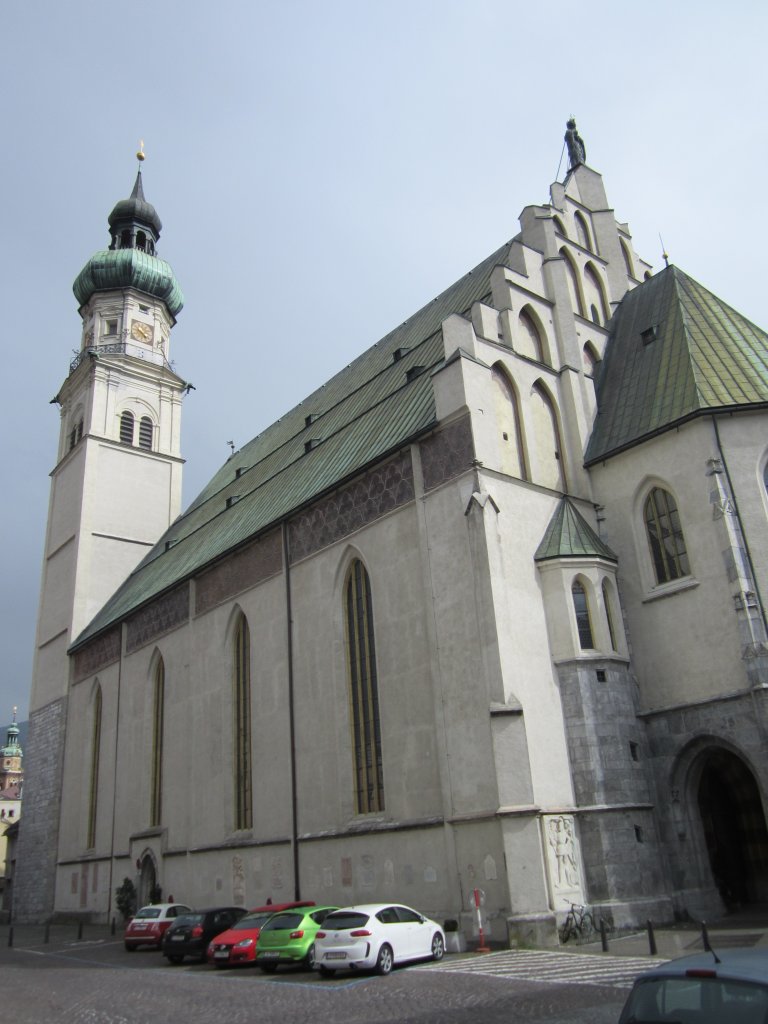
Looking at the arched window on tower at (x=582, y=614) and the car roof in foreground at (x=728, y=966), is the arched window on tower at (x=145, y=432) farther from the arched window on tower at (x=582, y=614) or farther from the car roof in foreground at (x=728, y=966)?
the car roof in foreground at (x=728, y=966)

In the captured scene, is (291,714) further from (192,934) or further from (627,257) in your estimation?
(627,257)

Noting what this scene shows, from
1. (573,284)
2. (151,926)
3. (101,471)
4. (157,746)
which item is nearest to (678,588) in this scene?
(573,284)

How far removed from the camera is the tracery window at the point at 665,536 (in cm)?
2066

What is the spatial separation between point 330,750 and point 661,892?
8790mm

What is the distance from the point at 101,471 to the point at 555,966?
1389 inches

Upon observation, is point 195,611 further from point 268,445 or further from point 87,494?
point 87,494

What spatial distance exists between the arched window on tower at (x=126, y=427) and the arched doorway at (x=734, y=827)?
34.0m

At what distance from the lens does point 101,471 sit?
4353 centimetres

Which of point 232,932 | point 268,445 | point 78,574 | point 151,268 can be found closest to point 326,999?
point 232,932

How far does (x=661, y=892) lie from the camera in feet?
61.2

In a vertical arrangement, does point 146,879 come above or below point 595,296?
below

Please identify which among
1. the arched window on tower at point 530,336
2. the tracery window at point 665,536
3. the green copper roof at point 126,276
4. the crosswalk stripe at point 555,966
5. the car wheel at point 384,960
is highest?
the green copper roof at point 126,276

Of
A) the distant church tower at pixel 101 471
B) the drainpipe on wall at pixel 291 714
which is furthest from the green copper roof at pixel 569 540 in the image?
the distant church tower at pixel 101 471

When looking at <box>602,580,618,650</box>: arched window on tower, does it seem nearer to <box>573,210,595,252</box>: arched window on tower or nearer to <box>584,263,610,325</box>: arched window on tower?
<box>584,263,610,325</box>: arched window on tower
